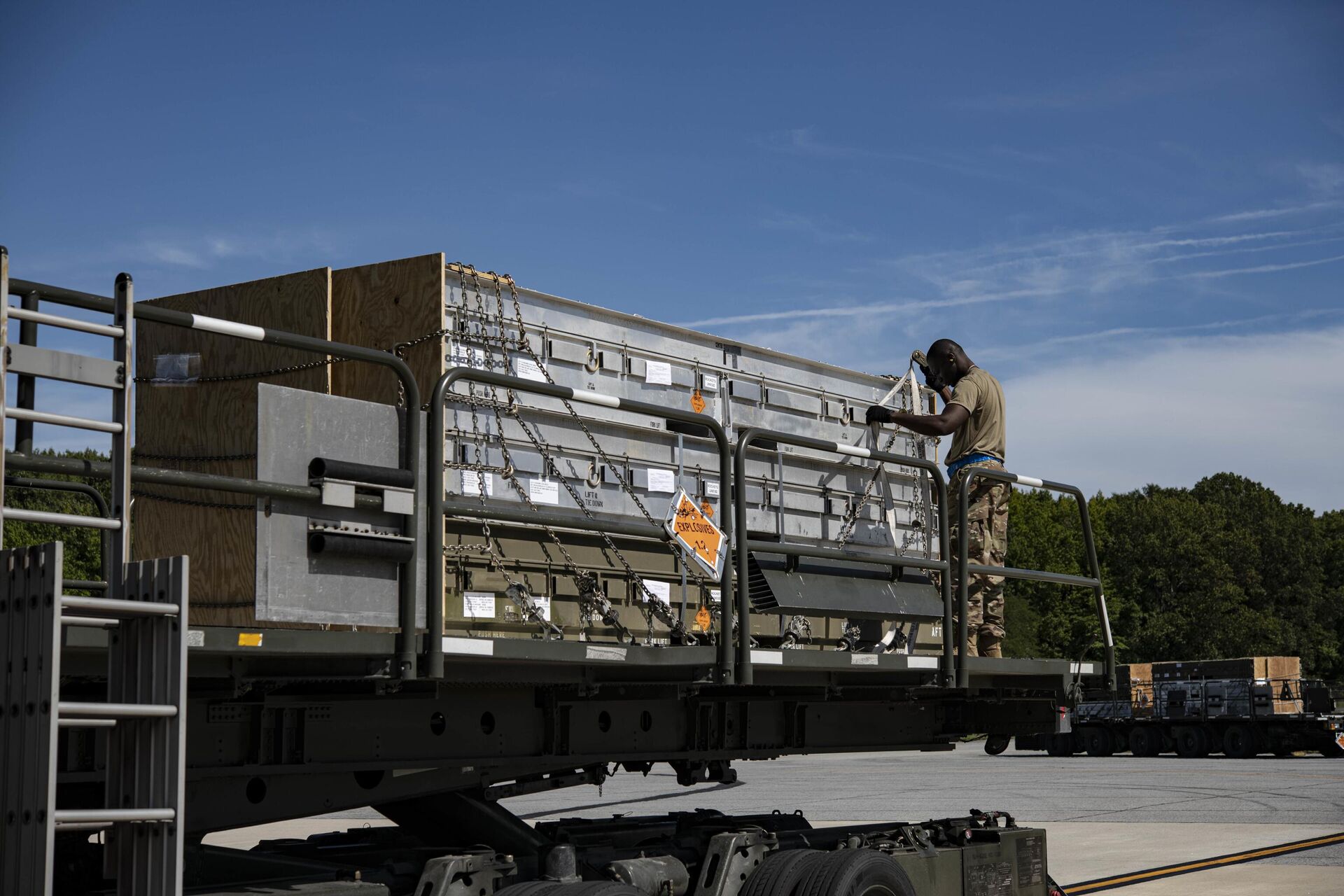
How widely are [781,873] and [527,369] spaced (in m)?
2.91

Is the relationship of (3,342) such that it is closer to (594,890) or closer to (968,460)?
(594,890)

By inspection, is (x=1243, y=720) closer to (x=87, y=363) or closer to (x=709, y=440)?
(x=709, y=440)

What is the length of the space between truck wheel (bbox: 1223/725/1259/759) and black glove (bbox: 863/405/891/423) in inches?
1291

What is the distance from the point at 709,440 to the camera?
868cm

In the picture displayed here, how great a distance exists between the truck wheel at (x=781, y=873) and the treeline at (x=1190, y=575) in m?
65.4

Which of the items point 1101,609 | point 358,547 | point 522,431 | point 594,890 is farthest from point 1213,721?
point 358,547

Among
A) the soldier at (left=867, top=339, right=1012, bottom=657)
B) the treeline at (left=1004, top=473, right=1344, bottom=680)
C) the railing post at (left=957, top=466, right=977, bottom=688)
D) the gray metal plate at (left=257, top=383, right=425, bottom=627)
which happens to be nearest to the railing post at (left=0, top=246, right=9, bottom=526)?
the gray metal plate at (left=257, top=383, right=425, bottom=627)

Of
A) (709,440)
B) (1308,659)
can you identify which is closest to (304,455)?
(709,440)

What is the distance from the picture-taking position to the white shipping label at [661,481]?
8203 millimetres

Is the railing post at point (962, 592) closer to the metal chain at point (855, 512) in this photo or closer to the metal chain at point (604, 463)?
the metal chain at point (855, 512)

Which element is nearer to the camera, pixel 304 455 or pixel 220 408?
pixel 304 455

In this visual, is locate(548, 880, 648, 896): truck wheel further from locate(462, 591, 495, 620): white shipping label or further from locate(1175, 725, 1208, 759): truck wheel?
locate(1175, 725, 1208, 759): truck wheel

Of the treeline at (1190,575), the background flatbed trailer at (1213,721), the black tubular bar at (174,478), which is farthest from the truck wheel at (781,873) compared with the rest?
the treeline at (1190,575)

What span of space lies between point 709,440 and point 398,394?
2.23 meters
